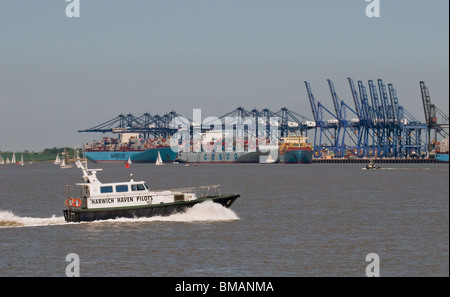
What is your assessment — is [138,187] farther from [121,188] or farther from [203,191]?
[203,191]

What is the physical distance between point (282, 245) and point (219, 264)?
783 cm

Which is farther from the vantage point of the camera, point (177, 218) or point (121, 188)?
point (177, 218)

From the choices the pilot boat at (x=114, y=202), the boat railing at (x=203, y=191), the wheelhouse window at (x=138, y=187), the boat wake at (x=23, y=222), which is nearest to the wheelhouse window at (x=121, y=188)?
the pilot boat at (x=114, y=202)

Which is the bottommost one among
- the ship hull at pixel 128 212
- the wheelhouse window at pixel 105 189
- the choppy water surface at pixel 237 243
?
the choppy water surface at pixel 237 243

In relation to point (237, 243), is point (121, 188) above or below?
A: above

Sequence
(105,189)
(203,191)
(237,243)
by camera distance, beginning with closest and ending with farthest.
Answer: (237,243)
(105,189)
(203,191)

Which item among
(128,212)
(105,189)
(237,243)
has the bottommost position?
(237,243)

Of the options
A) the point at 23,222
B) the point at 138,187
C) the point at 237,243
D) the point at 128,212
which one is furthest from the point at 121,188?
the point at 237,243

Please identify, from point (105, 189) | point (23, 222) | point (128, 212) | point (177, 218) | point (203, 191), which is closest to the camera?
point (105, 189)

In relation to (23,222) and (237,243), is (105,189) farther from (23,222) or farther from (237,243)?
(237,243)

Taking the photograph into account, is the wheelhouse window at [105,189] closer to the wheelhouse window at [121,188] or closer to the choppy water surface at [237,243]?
the wheelhouse window at [121,188]

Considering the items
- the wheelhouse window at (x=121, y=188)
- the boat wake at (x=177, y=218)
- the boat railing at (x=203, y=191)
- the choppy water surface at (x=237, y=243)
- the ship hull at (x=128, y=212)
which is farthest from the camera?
the boat railing at (x=203, y=191)

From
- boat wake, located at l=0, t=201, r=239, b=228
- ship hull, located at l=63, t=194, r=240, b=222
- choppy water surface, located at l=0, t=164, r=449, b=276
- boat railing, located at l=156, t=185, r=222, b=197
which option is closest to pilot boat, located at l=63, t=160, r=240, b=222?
ship hull, located at l=63, t=194, r=240, b=222
